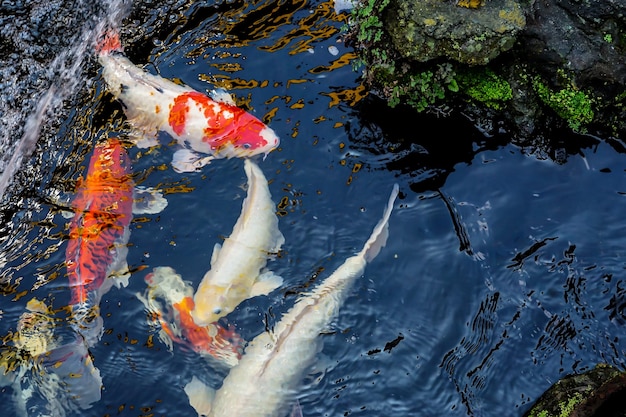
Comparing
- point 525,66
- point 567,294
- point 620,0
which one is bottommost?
point 567,294

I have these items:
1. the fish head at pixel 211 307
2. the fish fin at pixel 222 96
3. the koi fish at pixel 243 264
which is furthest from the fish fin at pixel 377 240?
the fish fin at pixel 222 96

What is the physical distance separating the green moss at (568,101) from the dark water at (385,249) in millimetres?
296

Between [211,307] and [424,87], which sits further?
[424,87]

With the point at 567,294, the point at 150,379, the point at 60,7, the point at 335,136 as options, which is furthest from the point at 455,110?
the point at 60,7

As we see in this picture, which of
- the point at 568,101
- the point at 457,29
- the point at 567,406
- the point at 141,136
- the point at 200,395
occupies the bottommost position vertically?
the point at 567,406

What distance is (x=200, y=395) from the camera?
227 inches

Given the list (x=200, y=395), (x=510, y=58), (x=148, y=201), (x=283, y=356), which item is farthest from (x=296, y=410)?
(x=510, y=58)

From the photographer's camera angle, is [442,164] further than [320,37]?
No

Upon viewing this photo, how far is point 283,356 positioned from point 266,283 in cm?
83

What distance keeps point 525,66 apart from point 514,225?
5.84ft

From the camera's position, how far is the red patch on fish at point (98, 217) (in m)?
6.30

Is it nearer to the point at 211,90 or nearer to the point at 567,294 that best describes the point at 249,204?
the point at 211,90

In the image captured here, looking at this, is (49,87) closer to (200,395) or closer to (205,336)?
(205,336)

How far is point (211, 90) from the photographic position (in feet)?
25.6
